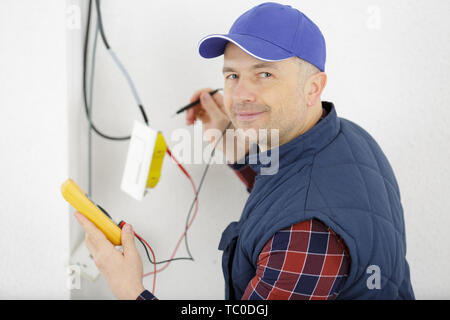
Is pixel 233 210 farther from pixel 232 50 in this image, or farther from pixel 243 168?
pixel 232 50

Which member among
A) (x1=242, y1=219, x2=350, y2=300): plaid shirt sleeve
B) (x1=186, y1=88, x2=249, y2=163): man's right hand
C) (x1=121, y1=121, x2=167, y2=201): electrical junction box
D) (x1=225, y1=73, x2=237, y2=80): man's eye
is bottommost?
(x1=242, y1=219, x2=350, y2=300): plaid shirt sleeve

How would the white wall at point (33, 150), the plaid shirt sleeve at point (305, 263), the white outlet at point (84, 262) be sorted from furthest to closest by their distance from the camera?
the white outlet at point (84, 262)
the white wall at point (33, 150)
the plaid shirt sleeve at point (305, 263)

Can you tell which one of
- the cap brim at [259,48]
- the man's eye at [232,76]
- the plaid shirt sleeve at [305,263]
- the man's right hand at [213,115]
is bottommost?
the plaid shirt sleeve at [305,263]

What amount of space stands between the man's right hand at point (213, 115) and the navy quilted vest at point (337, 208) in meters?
0.25

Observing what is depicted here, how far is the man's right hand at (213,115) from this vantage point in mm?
1096

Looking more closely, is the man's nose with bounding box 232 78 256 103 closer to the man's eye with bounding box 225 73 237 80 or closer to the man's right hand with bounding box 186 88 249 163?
the man's eye with bounding box 225 73 237 80

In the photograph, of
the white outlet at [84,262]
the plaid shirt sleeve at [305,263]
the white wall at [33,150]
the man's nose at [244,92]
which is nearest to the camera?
the plaid shirt sleeve at [305,263]

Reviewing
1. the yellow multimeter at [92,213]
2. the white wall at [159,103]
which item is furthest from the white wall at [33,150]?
the yellow multimeter at [92,213]

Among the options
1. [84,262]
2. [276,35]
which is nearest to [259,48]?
[276,35]

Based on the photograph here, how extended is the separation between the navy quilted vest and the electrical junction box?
277 mm

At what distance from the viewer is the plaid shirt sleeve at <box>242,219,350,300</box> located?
717mm

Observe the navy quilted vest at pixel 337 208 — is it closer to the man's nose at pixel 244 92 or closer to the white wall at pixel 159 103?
the man's nose at pixel 244 92

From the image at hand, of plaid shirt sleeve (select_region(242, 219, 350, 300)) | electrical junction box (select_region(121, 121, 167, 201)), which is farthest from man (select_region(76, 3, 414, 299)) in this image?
electrical junction box (select_region(121, 121, 167, 201))

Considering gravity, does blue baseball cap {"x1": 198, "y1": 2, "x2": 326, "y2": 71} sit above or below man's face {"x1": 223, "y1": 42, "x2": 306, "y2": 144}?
above
